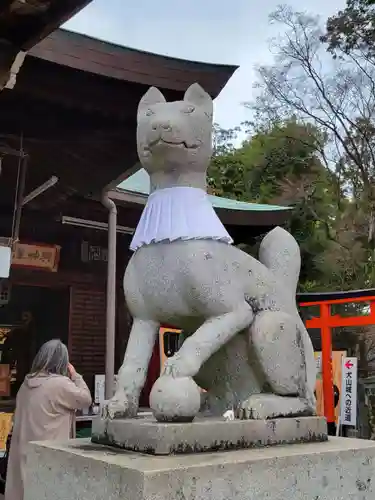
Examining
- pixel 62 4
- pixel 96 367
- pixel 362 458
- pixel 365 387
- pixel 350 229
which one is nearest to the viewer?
pixel 362 458

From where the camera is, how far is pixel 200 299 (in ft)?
5.90

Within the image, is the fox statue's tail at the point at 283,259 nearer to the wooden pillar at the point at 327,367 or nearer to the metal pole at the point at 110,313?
the metal pole at the point at 110,313

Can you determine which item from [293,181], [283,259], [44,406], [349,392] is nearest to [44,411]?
[44,406]

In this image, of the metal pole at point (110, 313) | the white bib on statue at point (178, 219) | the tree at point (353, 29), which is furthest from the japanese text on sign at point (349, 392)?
the tree at point (353, 29)

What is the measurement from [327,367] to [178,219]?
637 cm

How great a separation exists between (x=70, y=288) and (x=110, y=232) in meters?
1.71

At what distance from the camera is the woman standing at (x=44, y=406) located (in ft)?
10.8

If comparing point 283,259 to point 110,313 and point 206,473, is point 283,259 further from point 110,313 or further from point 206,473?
point 110,313

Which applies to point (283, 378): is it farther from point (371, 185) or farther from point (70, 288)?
point (371, 185)

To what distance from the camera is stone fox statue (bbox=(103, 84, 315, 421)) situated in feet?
5.89

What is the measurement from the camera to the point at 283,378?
185cm

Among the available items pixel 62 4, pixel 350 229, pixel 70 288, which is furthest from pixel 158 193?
pixel 350 229

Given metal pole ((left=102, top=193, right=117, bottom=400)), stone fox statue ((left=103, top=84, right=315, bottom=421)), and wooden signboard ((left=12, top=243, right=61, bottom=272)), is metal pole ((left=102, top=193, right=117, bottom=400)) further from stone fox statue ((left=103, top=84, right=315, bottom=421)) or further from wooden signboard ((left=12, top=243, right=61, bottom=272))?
stone fox statue ((left=103, top=84, right=315, bottom=421))

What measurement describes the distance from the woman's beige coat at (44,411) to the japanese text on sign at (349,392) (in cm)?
496
